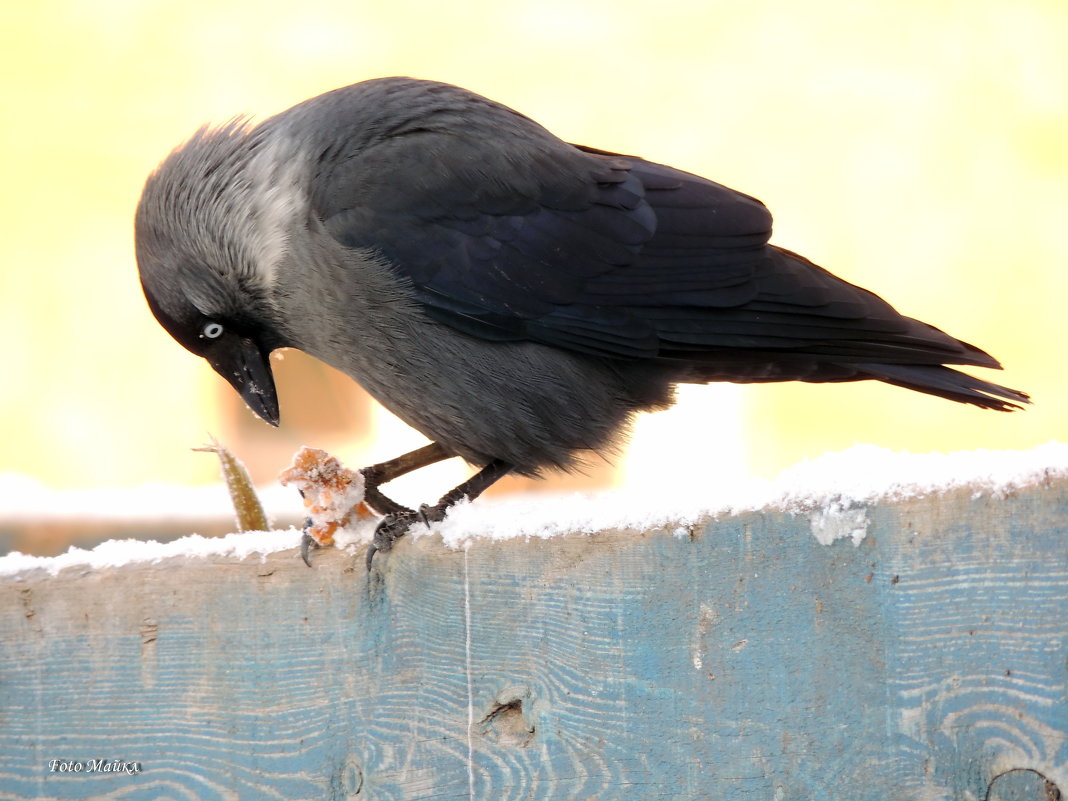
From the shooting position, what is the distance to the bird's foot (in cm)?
279

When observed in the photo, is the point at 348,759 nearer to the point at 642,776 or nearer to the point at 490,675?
the point at 490,675

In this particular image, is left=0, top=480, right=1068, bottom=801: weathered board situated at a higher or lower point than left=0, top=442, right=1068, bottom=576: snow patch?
lower

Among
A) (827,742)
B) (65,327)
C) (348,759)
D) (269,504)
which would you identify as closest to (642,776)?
(827,742)

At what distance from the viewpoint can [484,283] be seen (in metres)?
3.49

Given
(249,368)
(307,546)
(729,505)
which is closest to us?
(729,505)

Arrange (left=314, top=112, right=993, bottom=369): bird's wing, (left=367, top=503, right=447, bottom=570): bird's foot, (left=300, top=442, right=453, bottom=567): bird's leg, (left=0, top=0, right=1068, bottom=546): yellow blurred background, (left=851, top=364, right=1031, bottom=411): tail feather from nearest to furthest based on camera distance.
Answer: (left=367, top=503, right=447, bottom=570): bird's foot < (left=851, top=364, right=1031, bottom=411): tail feather < (left=314, top=112, right=993, bottom=369): bird's wing < (left=300, top=442, right=453, bottom=567): bird's leg < (left=0, top=0, right=1068, bottom=546): yellow blurred background

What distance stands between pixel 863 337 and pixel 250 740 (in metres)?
1.86

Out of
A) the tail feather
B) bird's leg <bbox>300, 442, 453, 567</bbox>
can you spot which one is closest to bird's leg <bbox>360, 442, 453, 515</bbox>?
bird's leg <bbox>300, 442, 453, 567</bbox>

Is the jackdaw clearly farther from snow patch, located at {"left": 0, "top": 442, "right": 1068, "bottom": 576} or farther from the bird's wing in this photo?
snow patch, located at {"left": 0, "top": 442, "right": 1068, "bottom": 576}

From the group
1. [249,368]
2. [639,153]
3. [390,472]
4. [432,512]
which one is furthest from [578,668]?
[639,153]

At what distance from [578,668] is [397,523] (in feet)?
2.37

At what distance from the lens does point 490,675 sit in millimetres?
2531

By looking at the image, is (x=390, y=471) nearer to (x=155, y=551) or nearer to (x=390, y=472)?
(x=390, y=472)

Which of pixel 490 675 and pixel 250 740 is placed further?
pixel 250 740
